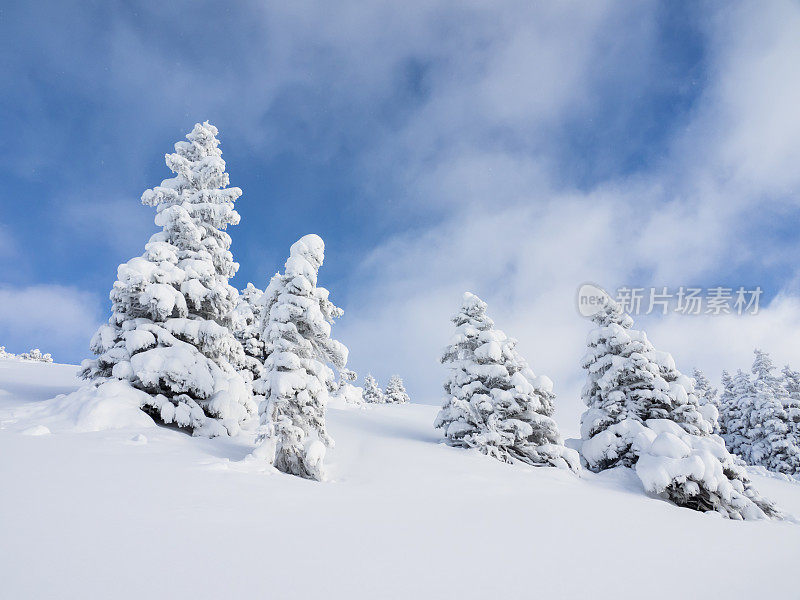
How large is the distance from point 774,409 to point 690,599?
36.6 meters

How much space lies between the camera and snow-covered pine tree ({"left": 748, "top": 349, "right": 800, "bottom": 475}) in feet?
96.5

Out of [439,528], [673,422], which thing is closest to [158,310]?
[439,528]

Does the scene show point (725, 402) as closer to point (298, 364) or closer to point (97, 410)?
point (298, 364)

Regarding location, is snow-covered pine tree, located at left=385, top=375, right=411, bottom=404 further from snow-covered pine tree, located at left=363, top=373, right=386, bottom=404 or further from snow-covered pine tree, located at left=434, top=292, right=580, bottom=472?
snow-covered pine tree, located at left=434, top=292, right=580, bottom=472

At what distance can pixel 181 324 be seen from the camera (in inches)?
490

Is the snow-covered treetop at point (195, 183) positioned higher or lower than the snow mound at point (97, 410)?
higher

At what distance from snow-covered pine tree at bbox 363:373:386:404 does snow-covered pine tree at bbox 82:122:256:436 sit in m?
40.2

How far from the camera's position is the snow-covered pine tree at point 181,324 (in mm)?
11430

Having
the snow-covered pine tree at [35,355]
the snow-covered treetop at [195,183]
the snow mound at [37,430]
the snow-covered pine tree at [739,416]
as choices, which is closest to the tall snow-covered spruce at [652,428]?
the snow mound at [37,430]

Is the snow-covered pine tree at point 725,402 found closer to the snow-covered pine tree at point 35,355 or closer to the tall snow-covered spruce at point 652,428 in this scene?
the tall snow-covered spruce at point 652,428

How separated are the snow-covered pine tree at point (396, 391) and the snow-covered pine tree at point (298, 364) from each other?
42.3 metres

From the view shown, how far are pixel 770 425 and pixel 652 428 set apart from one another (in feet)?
81.7

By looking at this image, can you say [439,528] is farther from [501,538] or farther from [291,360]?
[291,360]

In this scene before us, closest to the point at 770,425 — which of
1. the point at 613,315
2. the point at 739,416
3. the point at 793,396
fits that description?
the point at 739,416
